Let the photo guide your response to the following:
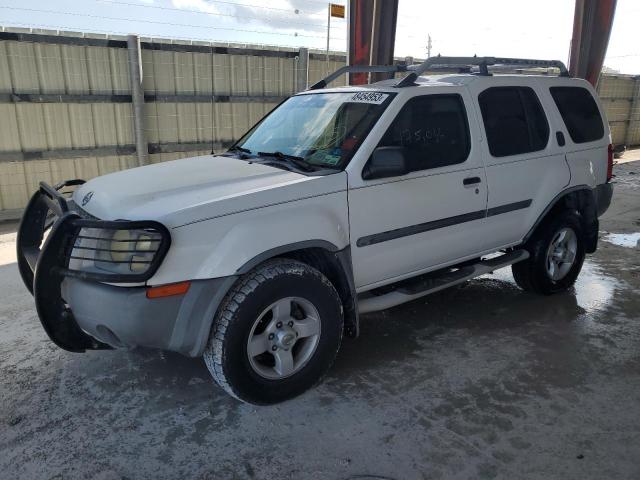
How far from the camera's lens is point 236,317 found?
2.91 meters

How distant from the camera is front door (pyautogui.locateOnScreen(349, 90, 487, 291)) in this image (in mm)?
3469

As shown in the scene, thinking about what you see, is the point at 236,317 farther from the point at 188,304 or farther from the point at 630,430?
the point at 630,430

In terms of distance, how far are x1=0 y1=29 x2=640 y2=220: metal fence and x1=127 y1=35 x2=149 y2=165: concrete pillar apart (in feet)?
0.05

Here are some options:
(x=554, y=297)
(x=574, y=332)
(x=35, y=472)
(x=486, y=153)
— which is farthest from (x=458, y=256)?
(x=35, y=472)

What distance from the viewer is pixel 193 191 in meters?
3.09

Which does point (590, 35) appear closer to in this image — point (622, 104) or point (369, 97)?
point (369, 97)

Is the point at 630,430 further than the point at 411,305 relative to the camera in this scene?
No

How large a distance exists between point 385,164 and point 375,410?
151 cm

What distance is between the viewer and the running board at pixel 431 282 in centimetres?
365

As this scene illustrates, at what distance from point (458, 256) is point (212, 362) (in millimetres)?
2123

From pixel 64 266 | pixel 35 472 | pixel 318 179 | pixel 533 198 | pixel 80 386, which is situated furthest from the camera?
pixel 533 198

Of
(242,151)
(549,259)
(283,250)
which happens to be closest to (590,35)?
(549,259)

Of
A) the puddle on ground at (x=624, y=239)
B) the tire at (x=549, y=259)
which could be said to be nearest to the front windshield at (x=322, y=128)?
the tire at (x=549, y=259)

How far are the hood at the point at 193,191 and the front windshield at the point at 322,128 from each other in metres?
0.28
